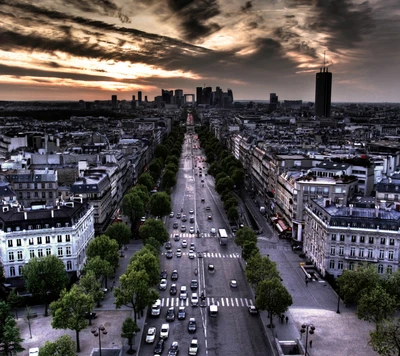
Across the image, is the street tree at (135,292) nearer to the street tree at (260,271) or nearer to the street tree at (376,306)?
the street tree at (260,271)

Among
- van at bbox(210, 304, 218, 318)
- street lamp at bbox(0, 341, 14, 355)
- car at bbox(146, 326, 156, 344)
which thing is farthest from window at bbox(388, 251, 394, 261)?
street lamp at bbox(0, 341, 14, 355)

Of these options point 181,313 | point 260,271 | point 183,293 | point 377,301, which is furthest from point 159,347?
point 377,301

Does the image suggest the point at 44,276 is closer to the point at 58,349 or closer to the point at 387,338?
the point at 58,349

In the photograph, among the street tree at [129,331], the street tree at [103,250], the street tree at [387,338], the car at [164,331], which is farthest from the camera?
the street tree at [103,250]

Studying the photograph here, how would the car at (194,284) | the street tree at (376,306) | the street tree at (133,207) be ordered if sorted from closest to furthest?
the street tree at (376,306) < the car at (194,284) < the street tree at (133,207)

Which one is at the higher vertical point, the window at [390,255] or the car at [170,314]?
the window at [390,255]

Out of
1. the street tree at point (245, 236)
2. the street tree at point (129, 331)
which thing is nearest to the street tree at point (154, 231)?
the street tree at point (245, 236)
